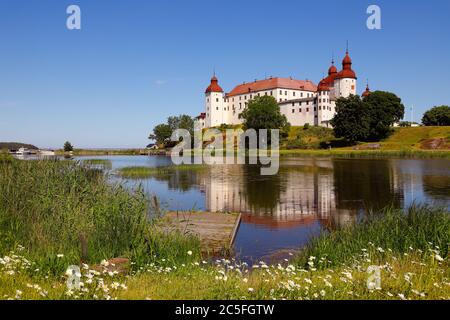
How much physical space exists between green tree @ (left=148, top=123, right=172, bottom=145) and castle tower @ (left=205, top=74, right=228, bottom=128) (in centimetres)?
1804

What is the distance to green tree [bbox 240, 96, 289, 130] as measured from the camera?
115988mm

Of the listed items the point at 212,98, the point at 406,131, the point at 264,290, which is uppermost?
the point at 212,98

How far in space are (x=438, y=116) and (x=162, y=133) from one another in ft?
336

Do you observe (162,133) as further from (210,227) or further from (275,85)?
(210,227)

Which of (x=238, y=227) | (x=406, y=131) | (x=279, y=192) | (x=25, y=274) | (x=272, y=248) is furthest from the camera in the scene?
(x=406, y=131)

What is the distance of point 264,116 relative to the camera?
11656 cm

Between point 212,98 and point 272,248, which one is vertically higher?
point 212,98

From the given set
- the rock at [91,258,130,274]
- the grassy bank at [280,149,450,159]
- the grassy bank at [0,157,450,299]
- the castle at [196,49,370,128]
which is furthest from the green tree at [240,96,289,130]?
the rock at [91,258,130,274]

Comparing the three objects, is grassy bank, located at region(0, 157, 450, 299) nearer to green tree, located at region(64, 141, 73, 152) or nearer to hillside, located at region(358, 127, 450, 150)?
hillside, located at region(358, 127, 450, 150)

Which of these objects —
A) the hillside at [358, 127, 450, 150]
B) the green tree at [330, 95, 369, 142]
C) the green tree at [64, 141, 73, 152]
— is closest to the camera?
the hillside at [358, 127, 450, 150]

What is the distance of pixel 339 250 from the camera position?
10.8m
